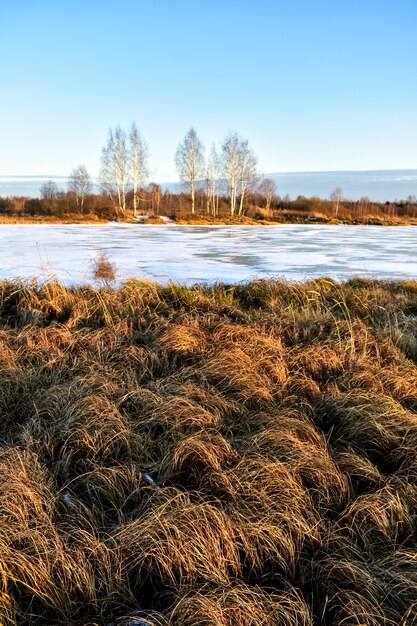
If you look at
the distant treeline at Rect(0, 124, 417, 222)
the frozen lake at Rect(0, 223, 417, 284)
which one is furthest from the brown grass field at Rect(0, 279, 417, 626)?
the distant treeline at Rect(0, 124, 417, 222)

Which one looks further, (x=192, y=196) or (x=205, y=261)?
(x=192, y=196)

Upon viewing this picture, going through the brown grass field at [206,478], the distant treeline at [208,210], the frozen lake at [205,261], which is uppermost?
the distant treeline at [208,210]

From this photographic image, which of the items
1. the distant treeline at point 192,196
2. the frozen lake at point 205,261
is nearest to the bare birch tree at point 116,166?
the distant treeline at point 192,196

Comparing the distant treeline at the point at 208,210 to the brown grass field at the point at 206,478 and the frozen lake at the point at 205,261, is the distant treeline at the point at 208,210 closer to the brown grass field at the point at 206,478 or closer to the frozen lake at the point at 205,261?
the frozen lake at the point at 205,261

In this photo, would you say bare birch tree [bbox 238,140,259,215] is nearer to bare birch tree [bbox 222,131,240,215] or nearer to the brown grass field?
bare birch tree [bbox 222,131,240,215]

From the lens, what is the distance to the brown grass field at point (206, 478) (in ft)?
6.27

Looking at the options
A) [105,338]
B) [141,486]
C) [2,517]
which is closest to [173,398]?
[141,486]

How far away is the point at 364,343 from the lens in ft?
16.5

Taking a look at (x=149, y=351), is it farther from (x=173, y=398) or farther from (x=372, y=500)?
(x=372, y=500)

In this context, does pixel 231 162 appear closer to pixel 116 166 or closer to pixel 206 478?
pixel 116 166

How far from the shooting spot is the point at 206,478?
2625 mm

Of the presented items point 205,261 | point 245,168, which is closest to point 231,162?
point 245,168

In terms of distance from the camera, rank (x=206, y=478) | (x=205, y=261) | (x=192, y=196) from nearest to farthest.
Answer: (x=206, y=478), (x=205, y=261), (x=192, y=196)

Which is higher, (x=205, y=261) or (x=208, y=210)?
(x=208, y=210)
